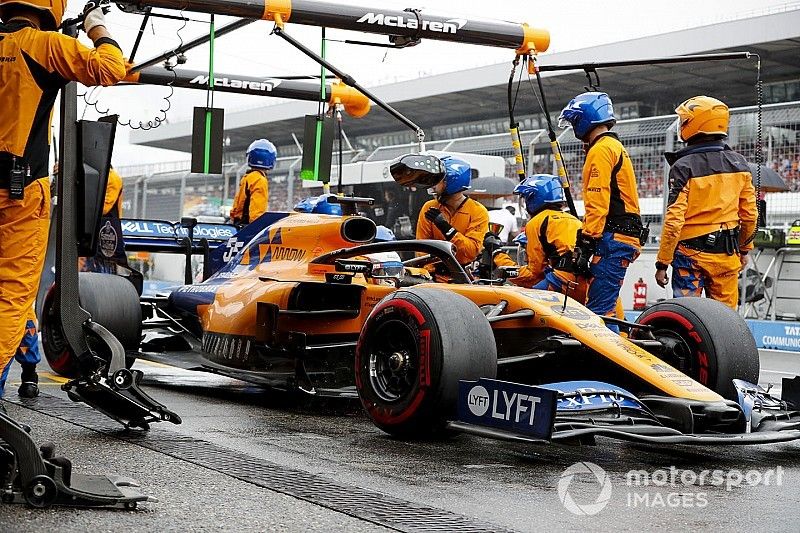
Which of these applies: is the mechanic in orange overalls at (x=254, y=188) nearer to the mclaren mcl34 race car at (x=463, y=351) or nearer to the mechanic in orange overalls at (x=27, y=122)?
the mclaren mcl34 race car at (x=463, y=351)

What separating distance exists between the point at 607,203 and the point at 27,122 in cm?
362

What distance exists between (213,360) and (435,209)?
1900 millimetres

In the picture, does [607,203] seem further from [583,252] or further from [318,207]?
[318,207]

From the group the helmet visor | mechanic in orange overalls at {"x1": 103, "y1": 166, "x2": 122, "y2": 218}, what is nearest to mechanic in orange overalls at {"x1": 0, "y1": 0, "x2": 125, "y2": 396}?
the helmet visor

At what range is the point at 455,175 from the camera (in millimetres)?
7688

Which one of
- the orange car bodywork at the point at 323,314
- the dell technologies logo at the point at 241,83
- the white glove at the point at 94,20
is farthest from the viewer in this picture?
the dell technologies logo at the point at 241,83

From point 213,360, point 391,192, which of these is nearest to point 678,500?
point 213,360

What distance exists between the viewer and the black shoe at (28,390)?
248 inches

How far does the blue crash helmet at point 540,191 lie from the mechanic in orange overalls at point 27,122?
136 inches

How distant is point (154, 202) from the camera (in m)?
21.0

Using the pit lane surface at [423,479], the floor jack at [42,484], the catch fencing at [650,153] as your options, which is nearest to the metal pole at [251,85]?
the catch fencing at [650,153]

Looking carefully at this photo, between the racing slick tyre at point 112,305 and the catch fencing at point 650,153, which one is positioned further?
the catch fencing at point 650,153

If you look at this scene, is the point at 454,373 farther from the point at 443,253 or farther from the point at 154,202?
the point at 154,202

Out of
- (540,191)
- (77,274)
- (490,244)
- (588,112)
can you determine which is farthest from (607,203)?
(77,274)
